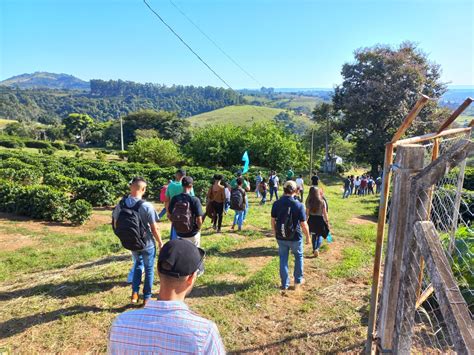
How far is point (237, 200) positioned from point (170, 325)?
6894 millimetres

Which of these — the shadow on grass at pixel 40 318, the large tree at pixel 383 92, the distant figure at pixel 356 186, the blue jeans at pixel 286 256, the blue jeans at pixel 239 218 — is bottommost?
the distant figure at pixel 356 186

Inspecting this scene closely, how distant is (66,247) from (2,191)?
13.9ft

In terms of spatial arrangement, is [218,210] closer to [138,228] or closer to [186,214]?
[186,214]

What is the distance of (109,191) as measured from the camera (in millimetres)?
12297

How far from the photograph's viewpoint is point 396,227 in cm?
243

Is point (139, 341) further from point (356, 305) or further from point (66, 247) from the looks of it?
point (66, 247)

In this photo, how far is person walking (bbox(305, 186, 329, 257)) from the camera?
6.47 m

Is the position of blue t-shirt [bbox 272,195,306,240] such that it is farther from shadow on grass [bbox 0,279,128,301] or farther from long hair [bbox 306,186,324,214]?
shadow on grass [bbox 0,279,128,301]

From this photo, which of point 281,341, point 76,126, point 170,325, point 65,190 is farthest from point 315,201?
point 76,126

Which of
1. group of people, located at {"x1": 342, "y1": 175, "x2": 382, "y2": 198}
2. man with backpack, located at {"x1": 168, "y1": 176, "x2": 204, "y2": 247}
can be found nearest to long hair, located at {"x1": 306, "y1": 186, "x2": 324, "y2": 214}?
man with backpack, located at {"x1": 168, "y1": 176, "x2": 204, "y2": 247}

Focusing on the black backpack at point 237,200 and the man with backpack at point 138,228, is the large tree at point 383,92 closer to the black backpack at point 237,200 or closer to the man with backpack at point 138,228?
the black backpack at point 237,200

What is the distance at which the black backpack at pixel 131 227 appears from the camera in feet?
14.1

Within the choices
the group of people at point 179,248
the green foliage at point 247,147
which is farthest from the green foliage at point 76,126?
the group of people at point 179,248

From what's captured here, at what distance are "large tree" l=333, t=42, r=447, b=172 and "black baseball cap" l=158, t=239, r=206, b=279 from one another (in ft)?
99.7
